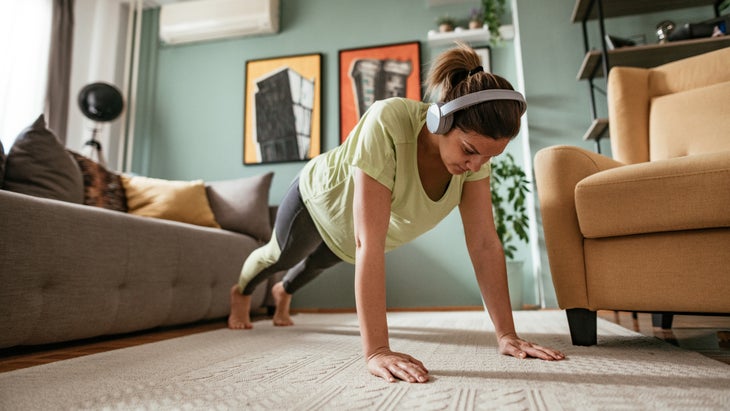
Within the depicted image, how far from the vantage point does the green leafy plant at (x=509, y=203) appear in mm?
2490

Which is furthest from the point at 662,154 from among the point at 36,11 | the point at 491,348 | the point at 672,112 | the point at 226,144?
the point at 36,11

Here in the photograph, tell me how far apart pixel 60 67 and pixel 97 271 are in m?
2.18

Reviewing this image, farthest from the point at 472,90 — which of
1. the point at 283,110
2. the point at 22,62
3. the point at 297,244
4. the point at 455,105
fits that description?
the point at 22,62

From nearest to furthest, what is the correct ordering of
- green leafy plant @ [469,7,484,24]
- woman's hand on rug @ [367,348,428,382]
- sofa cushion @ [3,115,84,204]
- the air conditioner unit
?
woman's hand on rug @ [367,348,428,382], sofa cushion @ [3,115,84,204], green leafy plant @ [469,7,484,24], the air conditioner unit

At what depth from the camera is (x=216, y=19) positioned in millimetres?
3281

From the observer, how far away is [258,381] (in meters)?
0.75

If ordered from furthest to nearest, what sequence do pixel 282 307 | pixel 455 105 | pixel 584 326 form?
pixel 282 307
pixel 584 326
pixel 455 105

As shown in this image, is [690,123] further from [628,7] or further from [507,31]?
[507,31]

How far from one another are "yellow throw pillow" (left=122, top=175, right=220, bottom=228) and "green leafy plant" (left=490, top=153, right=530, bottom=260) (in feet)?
5.13

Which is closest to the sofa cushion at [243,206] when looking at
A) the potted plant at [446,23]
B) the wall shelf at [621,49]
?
the potted plant at [446,23]

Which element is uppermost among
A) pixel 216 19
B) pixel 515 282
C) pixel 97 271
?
pixel 216 19

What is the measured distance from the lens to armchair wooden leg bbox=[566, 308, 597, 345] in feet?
3.46

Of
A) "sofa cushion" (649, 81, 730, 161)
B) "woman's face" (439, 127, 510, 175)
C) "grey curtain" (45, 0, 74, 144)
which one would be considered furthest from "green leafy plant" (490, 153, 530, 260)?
"grey curtain" (45, 0, 74, 144)

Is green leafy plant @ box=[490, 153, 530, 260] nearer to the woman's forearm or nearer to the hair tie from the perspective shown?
the hair tie
